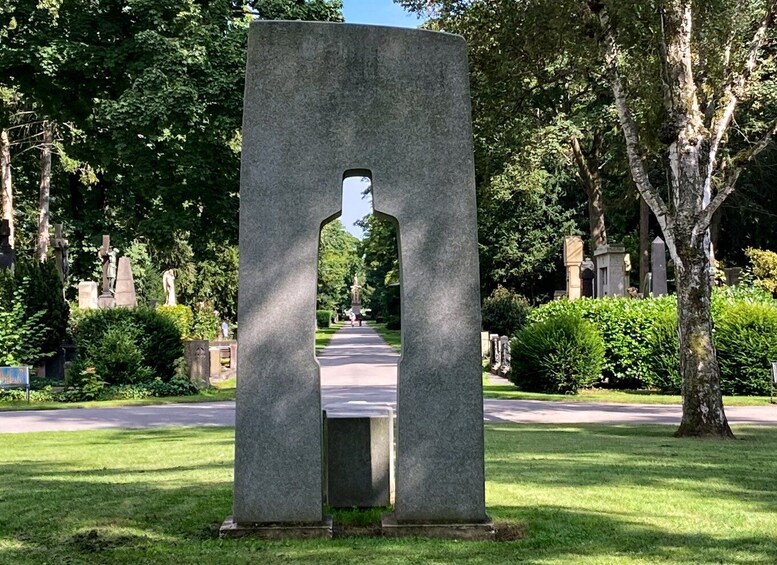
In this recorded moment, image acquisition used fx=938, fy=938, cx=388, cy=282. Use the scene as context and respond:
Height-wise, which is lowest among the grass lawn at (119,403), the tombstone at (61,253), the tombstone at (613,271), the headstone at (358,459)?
the grass lawn at (119,403)

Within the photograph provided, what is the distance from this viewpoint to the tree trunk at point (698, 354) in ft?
44.4

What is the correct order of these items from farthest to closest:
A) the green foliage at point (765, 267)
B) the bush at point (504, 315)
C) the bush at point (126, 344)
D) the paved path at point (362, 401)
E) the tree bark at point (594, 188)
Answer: the bush at point (504, 315), the tree bark at point (594, 188), the green foliage at point (765, 267), the bush at point (126, 344), the paved path at point (362, 401)

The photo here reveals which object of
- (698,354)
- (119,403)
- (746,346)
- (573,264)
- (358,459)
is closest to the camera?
(358,459)

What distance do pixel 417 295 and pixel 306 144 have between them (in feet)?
4.42

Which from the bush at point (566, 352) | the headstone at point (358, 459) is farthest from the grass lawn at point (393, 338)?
the headstone at point (358, 459)

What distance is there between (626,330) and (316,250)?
17836 mm

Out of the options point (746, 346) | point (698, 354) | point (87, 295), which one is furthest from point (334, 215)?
point (87, 295)

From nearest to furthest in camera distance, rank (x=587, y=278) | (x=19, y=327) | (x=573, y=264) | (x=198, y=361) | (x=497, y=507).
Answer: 1. (x=497, y=507)
2. (x=19, y=327)
3. (x=198, y=361)
4. (x=573, y=264)
5. (x=587, y=278)

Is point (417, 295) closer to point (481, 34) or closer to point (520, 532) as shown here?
point (520, 532)

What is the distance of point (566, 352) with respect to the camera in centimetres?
2255

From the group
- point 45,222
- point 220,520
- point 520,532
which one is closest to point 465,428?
point 520,532

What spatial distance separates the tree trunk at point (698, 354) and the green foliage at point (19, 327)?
15.9 m

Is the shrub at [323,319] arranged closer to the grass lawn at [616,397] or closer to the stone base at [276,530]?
the grass lawn at [616,397]

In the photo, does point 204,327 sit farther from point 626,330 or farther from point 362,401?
point 362,401
